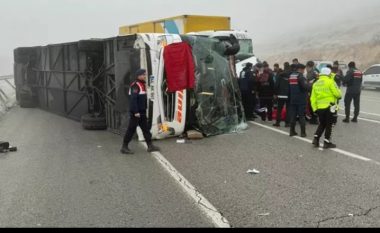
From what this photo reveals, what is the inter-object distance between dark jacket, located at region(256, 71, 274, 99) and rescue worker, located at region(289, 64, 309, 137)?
7.05ft

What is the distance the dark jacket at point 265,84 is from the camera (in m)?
12.7

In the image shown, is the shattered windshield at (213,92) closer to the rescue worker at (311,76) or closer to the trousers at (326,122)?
the rescue worker at (311,76)

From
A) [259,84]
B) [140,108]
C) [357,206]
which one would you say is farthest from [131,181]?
[259,84]

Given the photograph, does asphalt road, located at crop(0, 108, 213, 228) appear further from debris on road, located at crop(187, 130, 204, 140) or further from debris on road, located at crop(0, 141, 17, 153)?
debris on road, located at crop(187, 130, 204, 140)

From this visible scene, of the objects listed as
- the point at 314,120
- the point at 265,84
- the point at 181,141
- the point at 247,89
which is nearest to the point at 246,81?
the point at 247,89

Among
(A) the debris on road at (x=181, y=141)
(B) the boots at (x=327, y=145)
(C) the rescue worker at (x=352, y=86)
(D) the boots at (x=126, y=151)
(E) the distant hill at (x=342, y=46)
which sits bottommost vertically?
(A) the debris on road at (x=181, y=141)

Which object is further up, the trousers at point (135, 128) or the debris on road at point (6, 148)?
the trousers at point (135, 128)

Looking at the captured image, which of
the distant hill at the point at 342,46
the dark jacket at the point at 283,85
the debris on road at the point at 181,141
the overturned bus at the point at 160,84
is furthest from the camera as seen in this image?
the distant hill at the point at 342,46

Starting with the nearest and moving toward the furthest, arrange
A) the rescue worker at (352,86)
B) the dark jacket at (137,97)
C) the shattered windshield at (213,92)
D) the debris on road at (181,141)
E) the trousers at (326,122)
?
the dark jacket at (137,97) < the trousers at (326,122) < the debris on road at (181,141) < the shattered windshield at (213,92) < the rescue worker at (352,86)

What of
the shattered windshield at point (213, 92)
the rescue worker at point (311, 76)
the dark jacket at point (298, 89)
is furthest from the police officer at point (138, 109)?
the rescue worker at point (311, 76)

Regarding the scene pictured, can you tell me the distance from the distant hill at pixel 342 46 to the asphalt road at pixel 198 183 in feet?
126

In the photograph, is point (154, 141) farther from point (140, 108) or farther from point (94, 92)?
point (94, 92)

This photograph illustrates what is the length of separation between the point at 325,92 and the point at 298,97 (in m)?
1.42

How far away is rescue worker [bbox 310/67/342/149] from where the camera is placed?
8.98m
